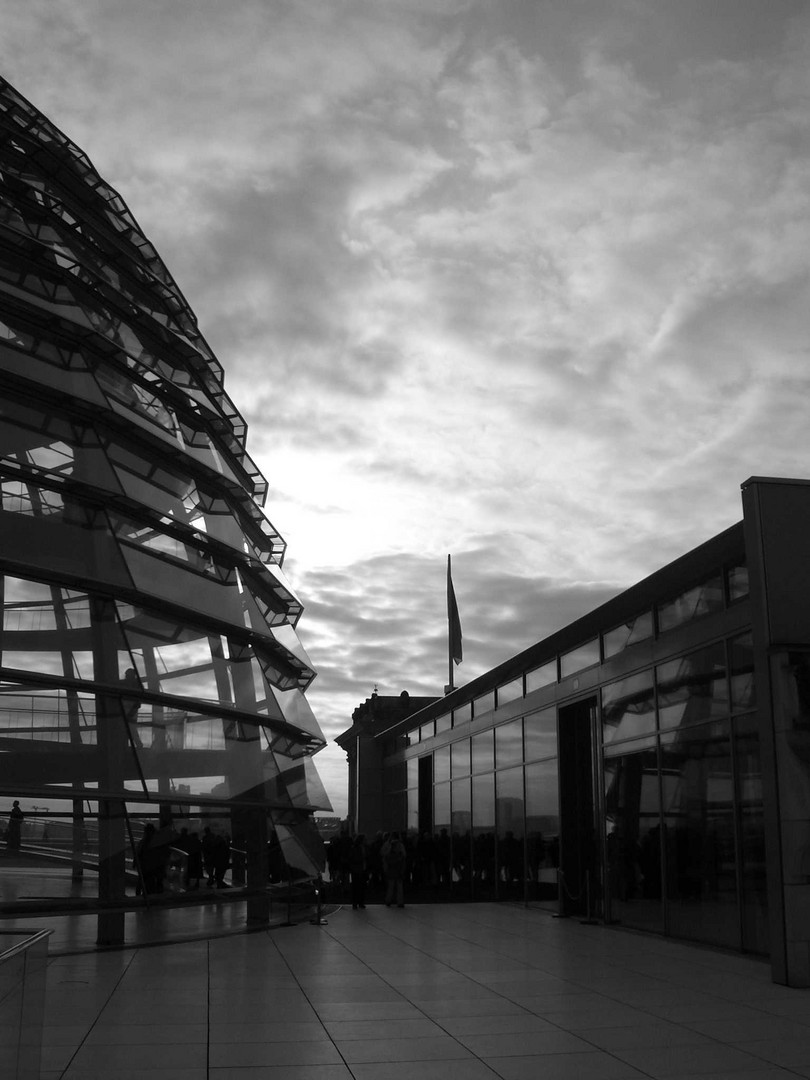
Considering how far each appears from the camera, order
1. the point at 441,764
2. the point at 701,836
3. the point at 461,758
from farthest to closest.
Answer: the point at 441,764, the point at 461,758, the point at 701,836

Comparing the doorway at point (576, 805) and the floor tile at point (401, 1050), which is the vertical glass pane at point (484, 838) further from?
the floor tile at point (401, 1050)

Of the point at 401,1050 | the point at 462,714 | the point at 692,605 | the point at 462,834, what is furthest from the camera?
the point at 462,714

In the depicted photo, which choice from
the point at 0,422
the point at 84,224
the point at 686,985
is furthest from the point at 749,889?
the point at 84,224

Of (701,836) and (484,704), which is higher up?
(484,704)

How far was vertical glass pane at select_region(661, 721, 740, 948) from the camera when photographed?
15.4 m

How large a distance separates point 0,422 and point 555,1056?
11.1 m

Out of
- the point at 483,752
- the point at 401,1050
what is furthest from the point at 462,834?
the point at 401,1050

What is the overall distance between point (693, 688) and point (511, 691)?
990 centimetres

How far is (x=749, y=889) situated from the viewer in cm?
1477

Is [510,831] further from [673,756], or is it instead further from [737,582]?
[737,582]

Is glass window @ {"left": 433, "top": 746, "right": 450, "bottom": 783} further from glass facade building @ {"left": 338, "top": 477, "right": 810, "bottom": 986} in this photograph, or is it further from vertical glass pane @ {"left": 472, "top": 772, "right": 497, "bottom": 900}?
vertical glass pane @ {"left": 472, "top": 772, "right": 497, "bottom": 900}

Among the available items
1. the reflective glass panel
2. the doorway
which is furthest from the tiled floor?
the reflective glass panel

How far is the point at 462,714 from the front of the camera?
31234 mm

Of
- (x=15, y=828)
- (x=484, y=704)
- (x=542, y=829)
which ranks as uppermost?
(x=484, y=704)
